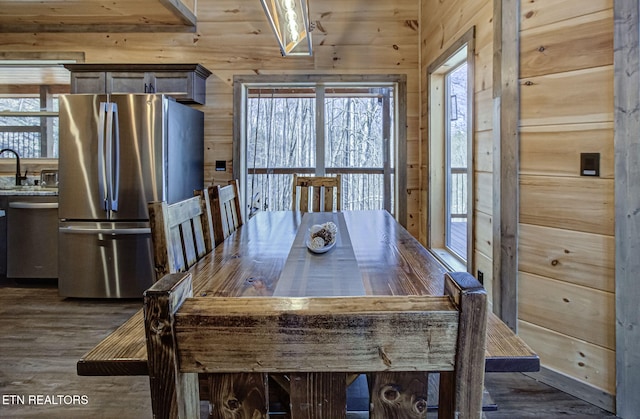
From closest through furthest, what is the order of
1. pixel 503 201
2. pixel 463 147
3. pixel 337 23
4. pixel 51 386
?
pixel 51 386 → pixel 503 201 → pixel 463 147 → pixel 337 23

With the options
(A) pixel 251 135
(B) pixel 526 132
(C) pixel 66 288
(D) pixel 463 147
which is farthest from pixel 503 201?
(C) pixel 66 288

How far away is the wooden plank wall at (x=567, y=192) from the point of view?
6.18 ft

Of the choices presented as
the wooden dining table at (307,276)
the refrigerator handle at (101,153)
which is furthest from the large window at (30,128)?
the wooden dining table at (307,276)

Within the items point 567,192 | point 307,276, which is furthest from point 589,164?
point 307,276

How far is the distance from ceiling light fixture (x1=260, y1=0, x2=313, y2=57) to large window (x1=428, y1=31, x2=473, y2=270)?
156cm

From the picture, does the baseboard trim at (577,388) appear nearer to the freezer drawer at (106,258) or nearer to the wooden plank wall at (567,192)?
the wooden plank wall at (567,192)

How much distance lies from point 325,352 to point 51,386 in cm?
228

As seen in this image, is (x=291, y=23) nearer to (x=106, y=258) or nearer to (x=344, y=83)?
(x=344, y=83)

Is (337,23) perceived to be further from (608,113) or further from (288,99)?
(608,113)

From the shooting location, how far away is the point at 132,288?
11.4 ft

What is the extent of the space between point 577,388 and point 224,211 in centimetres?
206

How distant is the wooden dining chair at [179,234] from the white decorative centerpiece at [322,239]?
0.52 m

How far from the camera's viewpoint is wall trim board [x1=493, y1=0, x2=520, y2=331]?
2.24m

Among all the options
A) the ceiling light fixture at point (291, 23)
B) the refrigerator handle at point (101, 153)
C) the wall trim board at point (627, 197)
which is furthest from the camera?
the refrigerator handle at point (101, 153)
